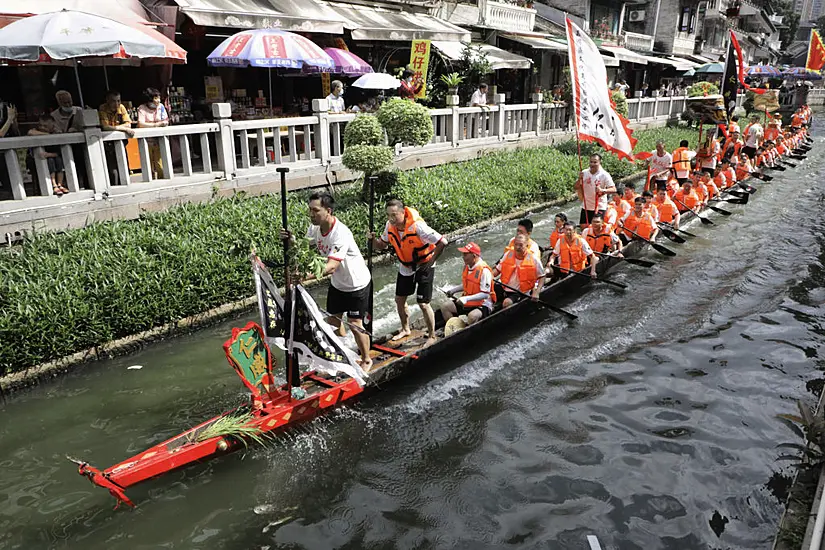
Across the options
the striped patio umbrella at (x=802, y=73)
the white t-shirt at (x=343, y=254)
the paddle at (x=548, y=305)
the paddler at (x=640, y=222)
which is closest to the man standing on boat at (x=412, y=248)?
the white t-shirt at (x=343, y=254)

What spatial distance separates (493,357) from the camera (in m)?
8.80

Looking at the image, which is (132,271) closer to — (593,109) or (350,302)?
(350,302)

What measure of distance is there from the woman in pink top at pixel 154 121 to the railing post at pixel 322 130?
2.93m

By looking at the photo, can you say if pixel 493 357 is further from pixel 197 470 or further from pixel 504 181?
pixel 504 181

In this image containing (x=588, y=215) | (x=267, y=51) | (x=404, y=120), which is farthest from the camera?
(x=588, y=215)

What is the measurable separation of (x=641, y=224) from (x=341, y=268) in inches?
332

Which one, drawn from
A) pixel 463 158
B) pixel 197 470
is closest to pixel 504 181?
pixel 463 158

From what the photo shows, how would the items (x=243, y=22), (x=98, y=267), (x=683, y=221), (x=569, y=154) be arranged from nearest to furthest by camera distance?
(x=98, y=267) < (x=243, y=22) < (x=683, y=221) < (x=569, y=154)

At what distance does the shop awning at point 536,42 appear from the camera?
23.0 meters

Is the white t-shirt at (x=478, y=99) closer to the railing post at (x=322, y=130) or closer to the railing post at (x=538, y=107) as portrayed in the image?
the railing post at (x=538, y=107)

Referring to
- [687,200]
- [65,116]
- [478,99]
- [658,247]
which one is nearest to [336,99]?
[478,99]

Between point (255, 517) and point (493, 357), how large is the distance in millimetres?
4202

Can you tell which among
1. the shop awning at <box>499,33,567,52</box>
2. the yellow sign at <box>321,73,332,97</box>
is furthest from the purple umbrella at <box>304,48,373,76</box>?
the shop awning at <box>499,33,567,52</box>

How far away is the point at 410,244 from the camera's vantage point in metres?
7.89
